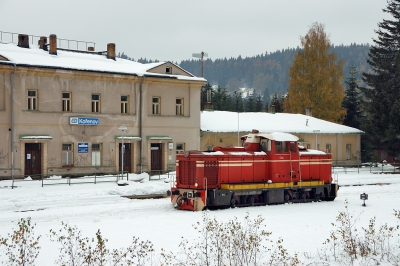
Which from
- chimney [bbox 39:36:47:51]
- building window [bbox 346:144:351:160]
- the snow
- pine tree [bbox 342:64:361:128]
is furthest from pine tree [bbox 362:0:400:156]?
chimney [bbox 39:36:47:51]

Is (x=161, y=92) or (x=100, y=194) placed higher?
(x=161, y=92)

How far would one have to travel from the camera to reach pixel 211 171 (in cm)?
2222

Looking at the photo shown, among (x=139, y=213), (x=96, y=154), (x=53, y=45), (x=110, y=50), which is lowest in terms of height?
(x=139, y=213)

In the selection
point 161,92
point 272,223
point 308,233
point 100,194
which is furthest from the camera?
point 161,92

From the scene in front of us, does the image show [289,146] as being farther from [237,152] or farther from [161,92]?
[161,92]

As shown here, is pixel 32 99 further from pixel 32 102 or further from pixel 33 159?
pixel 33 159

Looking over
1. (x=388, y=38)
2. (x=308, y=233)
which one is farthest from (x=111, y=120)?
(x=388, y=38)

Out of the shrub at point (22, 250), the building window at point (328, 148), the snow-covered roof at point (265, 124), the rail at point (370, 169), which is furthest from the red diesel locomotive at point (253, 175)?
the building window at point (328, 148)

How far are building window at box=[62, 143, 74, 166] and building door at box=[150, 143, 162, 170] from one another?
243 inches

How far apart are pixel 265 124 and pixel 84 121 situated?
58.7ft

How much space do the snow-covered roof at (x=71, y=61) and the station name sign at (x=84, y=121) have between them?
3.29m

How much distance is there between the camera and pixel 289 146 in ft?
79.8

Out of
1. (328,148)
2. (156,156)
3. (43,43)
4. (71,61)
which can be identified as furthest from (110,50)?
(328,148)

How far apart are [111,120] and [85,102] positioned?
224cm
